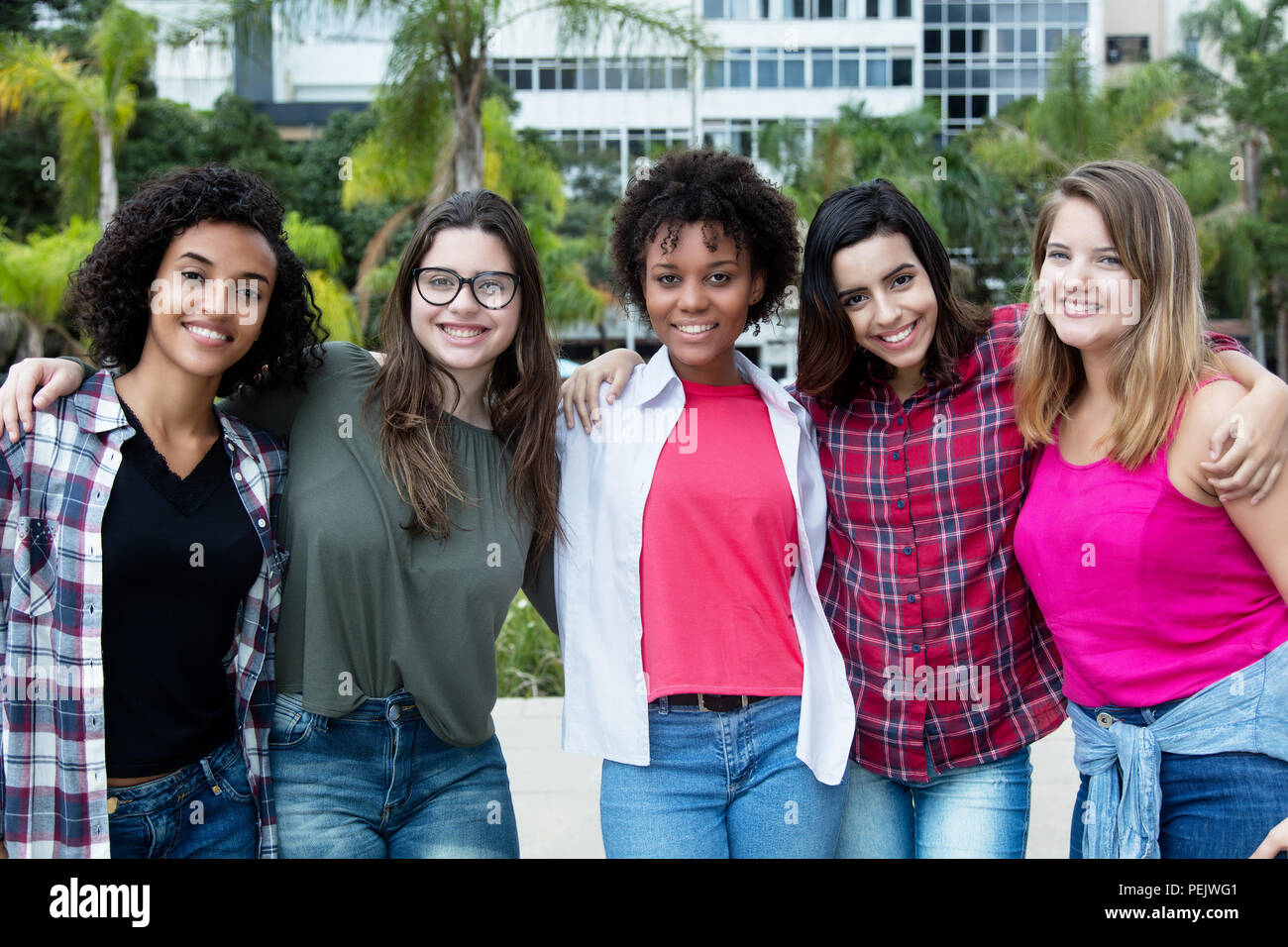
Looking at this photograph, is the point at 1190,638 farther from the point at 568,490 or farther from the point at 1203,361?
the point at 568,490

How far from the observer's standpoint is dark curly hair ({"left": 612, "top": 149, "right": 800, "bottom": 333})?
117 inches

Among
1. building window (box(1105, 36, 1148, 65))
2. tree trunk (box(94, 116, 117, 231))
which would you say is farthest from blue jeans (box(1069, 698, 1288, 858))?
building window (box(1105, 36, 1148, 65))

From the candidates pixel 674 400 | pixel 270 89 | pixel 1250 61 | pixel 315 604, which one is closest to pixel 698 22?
pixel 674 400

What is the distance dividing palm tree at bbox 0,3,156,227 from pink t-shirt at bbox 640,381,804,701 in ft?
51.0

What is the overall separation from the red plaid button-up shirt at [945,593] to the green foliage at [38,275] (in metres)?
14.9

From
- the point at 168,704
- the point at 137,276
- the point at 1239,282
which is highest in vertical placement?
the point at 1239,282

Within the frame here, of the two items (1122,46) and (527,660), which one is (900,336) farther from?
(1122,46)

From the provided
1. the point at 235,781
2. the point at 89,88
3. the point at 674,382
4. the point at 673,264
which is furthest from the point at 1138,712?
the point at 89,88

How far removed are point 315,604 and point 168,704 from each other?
1.25ft

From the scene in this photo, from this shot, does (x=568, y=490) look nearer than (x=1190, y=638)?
No

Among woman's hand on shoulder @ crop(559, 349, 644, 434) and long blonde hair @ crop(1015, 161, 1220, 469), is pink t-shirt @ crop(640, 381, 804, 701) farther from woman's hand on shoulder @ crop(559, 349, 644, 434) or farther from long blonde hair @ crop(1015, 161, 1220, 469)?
long blonde hair @ crop(1015, 161, 1220, 469)

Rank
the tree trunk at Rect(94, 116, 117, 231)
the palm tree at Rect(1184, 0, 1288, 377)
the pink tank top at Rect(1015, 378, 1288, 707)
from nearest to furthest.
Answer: the pink tank top at Rect(1015, 378, 1288, 707)
the tree trunk at Rect(94, 116, 117, 231)
the palm tree at Rect(1184, 0, 1288, 377)

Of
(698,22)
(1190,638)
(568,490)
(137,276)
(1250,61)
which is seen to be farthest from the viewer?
(1250,61)

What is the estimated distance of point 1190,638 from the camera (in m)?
2.38
